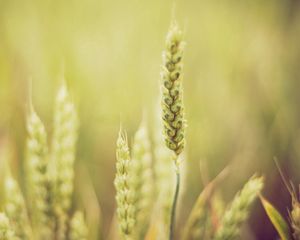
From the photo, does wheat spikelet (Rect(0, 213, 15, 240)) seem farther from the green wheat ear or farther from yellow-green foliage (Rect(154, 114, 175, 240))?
yellow-green foliage (Rect(154, 114, 175, 240))

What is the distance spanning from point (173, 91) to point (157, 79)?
1.20m

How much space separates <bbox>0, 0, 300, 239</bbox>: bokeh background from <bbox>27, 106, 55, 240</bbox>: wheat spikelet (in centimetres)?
20

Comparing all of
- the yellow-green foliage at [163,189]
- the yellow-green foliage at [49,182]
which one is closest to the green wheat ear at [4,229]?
the yellow-green foliage at [49,182]

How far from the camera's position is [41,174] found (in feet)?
3.55

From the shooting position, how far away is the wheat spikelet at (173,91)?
2.70 ft

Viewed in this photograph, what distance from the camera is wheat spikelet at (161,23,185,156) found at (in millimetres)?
823

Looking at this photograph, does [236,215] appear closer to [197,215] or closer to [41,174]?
[197,215]

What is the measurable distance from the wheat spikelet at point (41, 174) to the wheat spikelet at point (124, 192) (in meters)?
0.26

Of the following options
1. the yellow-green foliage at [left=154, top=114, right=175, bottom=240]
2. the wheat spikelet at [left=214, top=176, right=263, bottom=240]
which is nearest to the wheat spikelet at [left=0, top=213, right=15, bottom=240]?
the yellow-green foliage at [left=154, top=114, right=175, bottom=240]

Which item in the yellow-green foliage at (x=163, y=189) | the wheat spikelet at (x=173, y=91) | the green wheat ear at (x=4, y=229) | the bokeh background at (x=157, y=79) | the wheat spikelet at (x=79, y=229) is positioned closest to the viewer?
the wheat spikelet at (x=173, y=91)

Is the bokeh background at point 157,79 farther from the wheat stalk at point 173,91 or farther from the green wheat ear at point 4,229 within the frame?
the wheat stalk at point 173,91

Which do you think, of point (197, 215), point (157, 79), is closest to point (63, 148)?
point (197, 215)

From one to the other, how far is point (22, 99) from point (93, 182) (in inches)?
19.3

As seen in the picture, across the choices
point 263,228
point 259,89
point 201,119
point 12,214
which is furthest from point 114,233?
point 259,89
